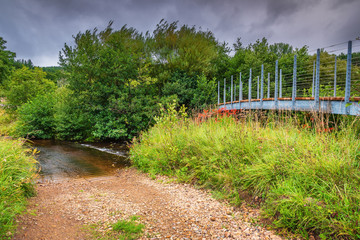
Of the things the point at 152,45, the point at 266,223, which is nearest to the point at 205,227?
the point at 266,223

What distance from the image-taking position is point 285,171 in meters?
3.40

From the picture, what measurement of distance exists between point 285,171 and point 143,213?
93.4 inches

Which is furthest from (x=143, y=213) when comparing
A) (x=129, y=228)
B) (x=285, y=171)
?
(x=285, y=171)

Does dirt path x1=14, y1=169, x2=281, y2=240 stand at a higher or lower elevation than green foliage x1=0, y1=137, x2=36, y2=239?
lower

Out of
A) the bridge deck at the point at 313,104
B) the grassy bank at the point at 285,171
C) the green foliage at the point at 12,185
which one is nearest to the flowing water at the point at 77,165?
the green foliage at the point at 12,185

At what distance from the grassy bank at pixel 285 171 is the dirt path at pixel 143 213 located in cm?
38

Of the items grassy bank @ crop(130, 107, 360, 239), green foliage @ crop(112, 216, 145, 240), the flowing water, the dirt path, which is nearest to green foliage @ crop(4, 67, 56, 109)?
the flowing water

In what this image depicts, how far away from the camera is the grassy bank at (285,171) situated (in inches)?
101

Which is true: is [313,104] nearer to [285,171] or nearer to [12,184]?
[285,171]

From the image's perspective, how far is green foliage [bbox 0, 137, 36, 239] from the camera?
8.56ft

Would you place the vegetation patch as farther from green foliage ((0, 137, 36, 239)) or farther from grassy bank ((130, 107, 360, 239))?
grassy bank ((130, 107, 360, 239))

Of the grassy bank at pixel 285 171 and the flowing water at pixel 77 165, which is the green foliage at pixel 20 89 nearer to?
the flowing water at pixel 77 165

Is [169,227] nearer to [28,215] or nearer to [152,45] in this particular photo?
[28,215]

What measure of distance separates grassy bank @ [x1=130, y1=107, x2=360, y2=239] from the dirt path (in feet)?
1.24
